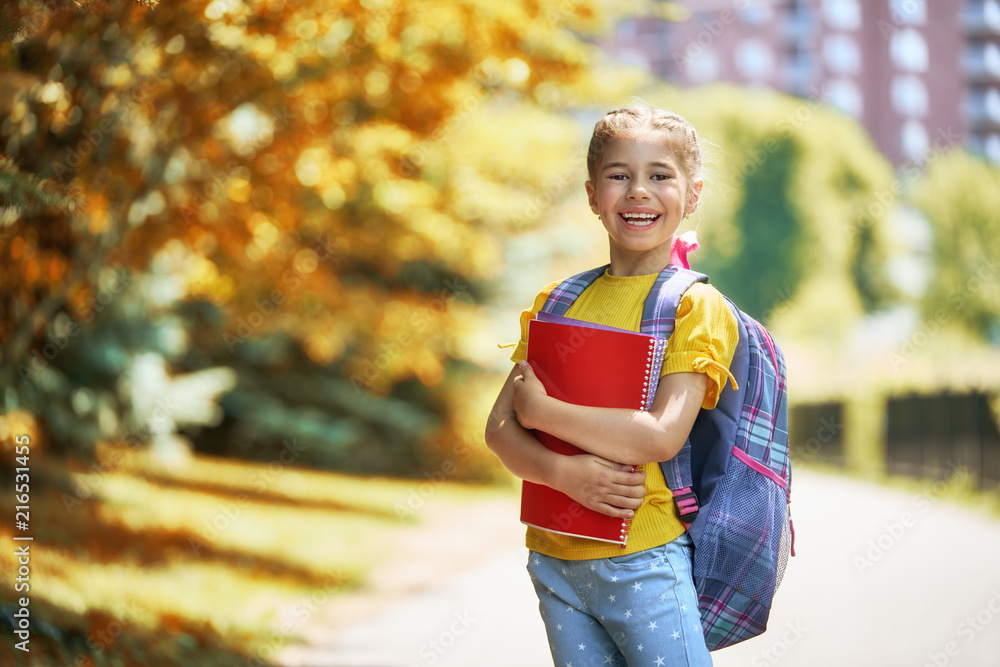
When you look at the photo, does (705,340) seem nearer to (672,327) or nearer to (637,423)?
(672,327)

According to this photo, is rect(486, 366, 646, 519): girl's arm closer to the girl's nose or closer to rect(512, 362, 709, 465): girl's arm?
rect(512, 362, 709, 465): girl's arm

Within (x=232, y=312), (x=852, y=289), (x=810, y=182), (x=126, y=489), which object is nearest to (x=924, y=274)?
(x=852, y=289)

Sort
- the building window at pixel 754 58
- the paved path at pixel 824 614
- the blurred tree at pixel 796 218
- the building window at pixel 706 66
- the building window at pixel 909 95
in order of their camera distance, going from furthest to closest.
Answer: the building window at pixel 754 58 < the building window at pixel 706 66 < the building window at pixel 909 95 < the blurred tree at pixel 796 218 < the paved path at pixel 824 614

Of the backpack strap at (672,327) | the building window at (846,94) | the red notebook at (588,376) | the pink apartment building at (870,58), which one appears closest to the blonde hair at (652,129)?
the backpack strap at (672,327)

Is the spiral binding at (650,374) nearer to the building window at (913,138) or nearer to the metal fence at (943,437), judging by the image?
the metal fence at (943,437)

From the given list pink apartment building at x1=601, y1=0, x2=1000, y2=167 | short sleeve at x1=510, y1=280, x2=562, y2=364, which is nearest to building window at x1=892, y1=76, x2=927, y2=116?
pink apartment building at x1=601, y1=0, x2=1000, y2=167

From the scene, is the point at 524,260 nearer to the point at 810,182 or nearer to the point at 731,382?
the point at 731,382

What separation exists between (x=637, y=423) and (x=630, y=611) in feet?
1.33

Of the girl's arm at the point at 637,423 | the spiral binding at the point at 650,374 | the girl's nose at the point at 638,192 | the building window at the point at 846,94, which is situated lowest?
the girl's arm at the point at 637,423

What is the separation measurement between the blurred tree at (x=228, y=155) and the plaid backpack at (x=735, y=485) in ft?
7.17

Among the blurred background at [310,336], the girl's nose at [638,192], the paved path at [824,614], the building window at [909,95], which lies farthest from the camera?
the building window at [909,95]

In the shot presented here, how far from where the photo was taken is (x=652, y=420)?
1.97 meters

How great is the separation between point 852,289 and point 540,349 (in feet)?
146

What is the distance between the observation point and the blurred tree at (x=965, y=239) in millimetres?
36000
